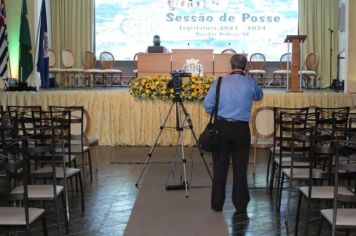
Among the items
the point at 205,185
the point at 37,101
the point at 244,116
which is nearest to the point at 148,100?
the point at 37,101

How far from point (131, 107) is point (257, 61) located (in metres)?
6.14

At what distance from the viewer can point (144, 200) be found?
5.57 meters

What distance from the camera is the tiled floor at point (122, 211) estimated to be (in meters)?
4.62

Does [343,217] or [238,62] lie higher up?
[238,62]

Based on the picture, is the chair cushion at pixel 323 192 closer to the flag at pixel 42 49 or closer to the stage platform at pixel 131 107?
the stage platform at pixel 131 107

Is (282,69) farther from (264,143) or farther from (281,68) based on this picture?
(264,143)

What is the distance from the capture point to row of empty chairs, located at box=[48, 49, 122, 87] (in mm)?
13746

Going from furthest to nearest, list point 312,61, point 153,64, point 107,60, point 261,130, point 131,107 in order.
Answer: point 107,60 → point 312,61 → point 153,64 → point 131,107 → point 261,130

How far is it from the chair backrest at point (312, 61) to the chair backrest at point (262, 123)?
6.38 m

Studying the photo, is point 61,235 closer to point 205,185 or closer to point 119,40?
point 205,185

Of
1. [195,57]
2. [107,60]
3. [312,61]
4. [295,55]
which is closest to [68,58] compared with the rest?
[107,60]

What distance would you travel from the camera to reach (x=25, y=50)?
36.1 feet

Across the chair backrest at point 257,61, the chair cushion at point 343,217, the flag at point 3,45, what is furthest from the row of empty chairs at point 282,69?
the chair cushion at point 343,217

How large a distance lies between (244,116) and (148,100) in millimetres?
4258
